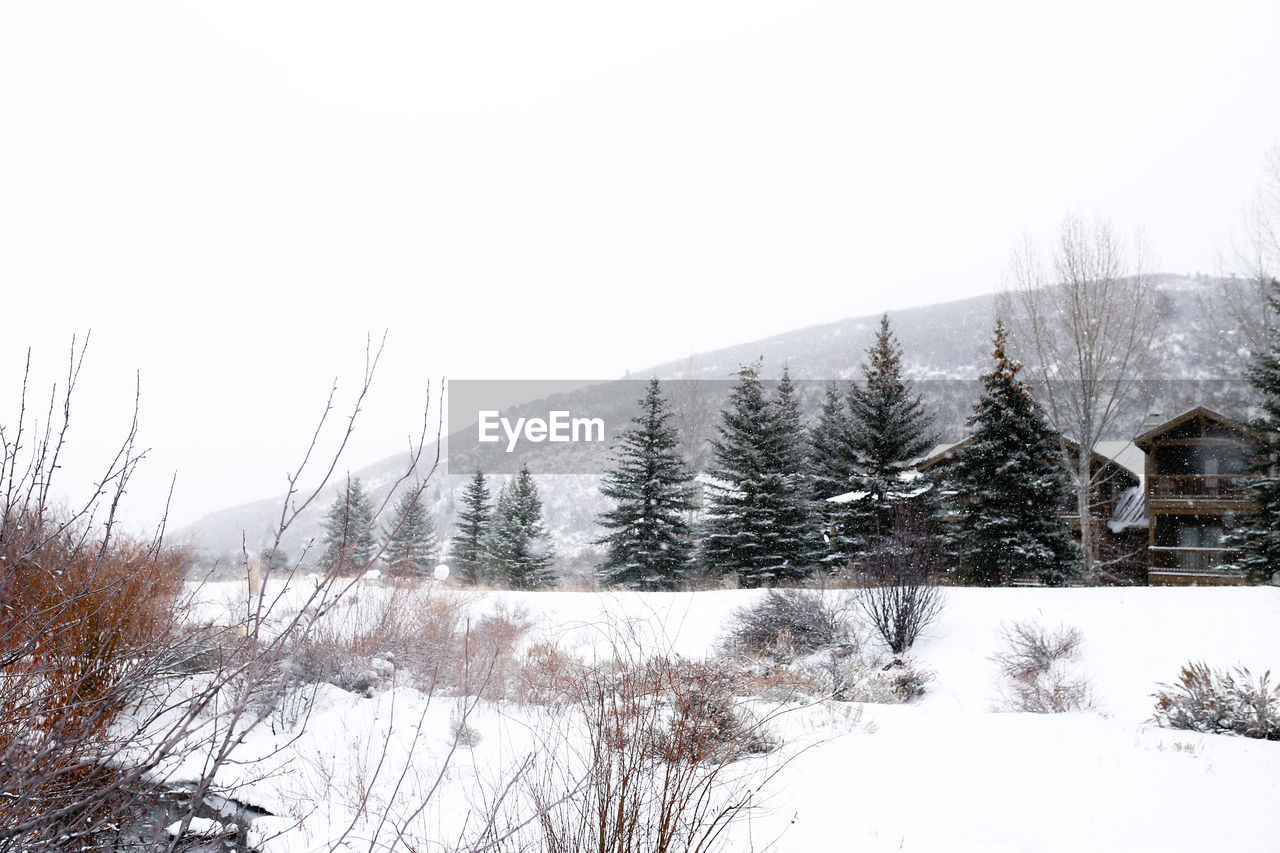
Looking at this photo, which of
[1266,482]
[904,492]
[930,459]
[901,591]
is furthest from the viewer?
[930,459]

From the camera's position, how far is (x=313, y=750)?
566 centimetres

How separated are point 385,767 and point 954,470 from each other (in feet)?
55.3

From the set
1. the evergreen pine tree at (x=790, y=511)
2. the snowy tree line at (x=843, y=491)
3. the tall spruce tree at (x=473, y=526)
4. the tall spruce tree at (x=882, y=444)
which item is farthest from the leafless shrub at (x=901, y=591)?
the tall spruce tree at (x=473, y=526)

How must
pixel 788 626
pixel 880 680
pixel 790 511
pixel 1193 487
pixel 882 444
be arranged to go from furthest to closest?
pixel 790 511
pixel 1193 487
pixel 882 444
pixel 788 626
pixel 880 680

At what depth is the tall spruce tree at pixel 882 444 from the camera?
62.8ft

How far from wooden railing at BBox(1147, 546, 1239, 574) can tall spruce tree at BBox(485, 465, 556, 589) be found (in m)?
19.9

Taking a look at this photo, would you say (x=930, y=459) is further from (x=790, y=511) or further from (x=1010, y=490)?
(x=790, y=511)

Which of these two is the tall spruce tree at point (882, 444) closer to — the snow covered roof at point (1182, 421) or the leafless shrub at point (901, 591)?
the snow covered roof at point (1182, 421)

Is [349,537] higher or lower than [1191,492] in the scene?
lower

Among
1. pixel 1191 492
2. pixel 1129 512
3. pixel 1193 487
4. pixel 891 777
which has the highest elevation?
pixel 1193 487

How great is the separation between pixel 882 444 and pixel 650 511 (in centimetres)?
761

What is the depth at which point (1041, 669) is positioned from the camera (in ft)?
31.9

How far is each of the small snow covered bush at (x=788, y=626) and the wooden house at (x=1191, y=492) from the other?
13180 mm

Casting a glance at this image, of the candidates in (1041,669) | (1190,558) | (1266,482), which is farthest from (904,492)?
(1041,669)
